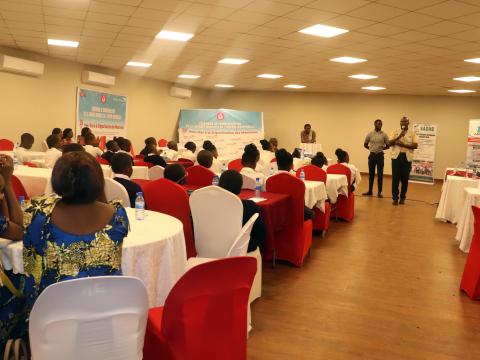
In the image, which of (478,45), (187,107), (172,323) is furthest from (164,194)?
(187,107)

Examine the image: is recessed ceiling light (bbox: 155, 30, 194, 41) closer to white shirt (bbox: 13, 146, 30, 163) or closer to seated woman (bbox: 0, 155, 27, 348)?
white shirt (bbox: 13, 146, 30, 163)

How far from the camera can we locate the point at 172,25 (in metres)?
7.03

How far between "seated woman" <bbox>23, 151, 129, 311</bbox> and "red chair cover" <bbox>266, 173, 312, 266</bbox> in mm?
3063

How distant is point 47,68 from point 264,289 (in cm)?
892

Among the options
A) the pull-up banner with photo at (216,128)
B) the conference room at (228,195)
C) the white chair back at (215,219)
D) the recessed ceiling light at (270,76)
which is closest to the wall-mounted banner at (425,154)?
the conference room at (228,195)

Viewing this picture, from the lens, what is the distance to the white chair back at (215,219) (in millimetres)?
3393

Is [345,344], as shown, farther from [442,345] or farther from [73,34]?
[73,34]

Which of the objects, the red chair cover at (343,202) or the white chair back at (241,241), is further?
Result: the red chair cover at (343,202)

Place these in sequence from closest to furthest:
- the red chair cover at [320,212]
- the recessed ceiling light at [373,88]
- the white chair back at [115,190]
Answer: the white chair back at [115,190]
the red chair cover at [320,212]
the recessed ceiling light at [373,88]

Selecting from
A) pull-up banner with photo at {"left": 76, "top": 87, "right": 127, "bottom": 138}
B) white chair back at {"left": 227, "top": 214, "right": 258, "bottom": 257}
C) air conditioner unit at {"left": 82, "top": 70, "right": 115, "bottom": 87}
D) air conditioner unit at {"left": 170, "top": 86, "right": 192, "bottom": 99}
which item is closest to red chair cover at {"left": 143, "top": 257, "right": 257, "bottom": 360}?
white chair back at {"left": 227, "top": 214, "right": 258, "bottom": 257}

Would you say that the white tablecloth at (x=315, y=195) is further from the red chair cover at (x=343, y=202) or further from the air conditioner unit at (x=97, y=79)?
the air conditioner unit at (x=97, y=79)

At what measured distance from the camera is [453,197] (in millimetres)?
7688

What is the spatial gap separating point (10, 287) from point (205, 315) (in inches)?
38.4

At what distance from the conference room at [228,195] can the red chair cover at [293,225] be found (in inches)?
0.8
